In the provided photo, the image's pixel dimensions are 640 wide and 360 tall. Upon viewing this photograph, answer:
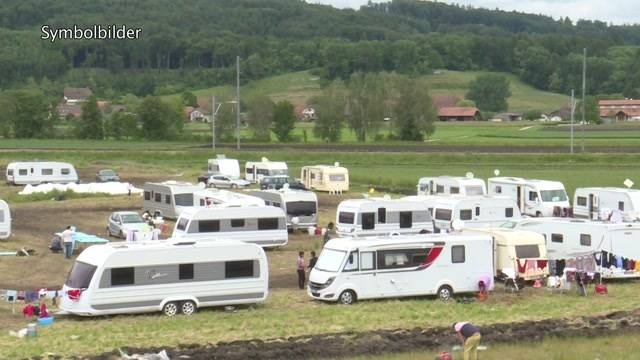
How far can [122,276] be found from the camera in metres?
22.6

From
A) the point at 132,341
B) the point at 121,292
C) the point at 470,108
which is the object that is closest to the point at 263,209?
the point at 121,292

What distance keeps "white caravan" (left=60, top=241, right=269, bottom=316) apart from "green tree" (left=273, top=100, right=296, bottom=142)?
8265 cm

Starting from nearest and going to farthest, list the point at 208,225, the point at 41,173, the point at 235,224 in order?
the point at 208,225
the point at 235,224
the point at 41,173

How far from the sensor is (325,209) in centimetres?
4819

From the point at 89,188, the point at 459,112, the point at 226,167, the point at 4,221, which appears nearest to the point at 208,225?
the point at 4,221

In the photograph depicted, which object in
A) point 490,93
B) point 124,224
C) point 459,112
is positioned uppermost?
point 490,93

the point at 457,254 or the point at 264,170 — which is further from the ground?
the point at 264,170

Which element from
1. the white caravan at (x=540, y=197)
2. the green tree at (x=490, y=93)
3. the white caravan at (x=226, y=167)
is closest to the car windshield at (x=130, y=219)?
the white caravan at (x=540, y=197)

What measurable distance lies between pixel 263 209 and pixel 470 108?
13437cm

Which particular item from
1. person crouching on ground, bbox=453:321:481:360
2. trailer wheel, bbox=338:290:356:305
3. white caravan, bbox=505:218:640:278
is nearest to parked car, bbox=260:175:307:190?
white caravan, bbox=505:218:640:278

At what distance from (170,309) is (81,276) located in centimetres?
234

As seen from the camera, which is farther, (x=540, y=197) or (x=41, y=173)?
(x=41, y=173)

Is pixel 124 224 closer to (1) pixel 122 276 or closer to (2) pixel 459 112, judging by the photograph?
(1) pixel 122 276

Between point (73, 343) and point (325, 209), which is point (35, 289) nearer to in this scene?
point (73, 343)
